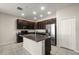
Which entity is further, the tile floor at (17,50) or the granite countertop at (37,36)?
the granite countertop at (37,36)

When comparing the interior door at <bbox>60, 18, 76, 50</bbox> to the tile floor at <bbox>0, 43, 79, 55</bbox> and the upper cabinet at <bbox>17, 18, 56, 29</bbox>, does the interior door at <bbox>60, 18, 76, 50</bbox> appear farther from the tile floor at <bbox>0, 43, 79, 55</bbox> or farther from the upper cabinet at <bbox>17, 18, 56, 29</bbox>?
the upper cabinet at <bbox>17, 18, 56, 29</bbox>

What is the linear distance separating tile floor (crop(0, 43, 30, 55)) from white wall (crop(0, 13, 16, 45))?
119 millimetres

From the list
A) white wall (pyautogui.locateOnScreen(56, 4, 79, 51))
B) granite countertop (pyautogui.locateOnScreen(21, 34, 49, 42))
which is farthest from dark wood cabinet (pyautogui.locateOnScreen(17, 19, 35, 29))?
white wall (pyautogui.locateOnScreen(56, 4, 79, 51))

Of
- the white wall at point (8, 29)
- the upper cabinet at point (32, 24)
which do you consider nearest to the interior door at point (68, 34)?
the upper cabinet at point (32, 24)

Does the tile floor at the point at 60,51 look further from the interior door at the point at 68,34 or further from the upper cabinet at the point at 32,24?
the upper cabinet at the point at 32,24

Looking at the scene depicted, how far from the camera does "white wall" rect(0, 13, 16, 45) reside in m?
1.85

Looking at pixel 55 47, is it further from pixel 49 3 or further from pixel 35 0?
pixel 35 0

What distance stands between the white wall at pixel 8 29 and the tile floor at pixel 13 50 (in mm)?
119

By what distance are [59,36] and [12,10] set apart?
138cm

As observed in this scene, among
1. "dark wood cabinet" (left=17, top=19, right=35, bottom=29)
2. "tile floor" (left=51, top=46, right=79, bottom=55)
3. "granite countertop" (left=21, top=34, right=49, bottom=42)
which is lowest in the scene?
"tile floor" (left=51, top=46, right=79, bottom=55)

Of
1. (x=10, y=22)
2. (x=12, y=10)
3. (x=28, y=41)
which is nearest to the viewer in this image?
(x=12, y=10)

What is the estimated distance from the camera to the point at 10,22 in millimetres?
1878

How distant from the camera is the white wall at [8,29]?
1.85 metres
